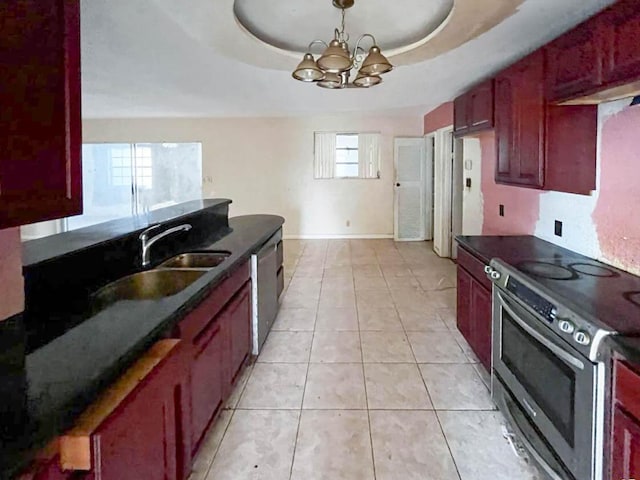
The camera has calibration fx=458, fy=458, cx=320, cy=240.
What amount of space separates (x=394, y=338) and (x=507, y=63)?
2.47 m

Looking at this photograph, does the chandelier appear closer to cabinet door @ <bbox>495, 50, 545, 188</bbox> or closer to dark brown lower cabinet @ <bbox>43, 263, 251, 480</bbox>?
cabinet door @ <bbox>495, 50, 545, 188</bbox>

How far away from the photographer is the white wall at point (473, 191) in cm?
516

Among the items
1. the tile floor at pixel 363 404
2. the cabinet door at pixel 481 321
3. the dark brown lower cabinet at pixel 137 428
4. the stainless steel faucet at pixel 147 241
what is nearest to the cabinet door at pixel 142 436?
the dark brown lower cabinet at pixel 137 428

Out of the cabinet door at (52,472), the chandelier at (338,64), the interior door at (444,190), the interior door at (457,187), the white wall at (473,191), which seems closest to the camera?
the cabinet door at (52,472)

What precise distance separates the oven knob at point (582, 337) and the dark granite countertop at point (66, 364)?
1.45 meters

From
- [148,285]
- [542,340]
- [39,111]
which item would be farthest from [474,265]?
[39,111]

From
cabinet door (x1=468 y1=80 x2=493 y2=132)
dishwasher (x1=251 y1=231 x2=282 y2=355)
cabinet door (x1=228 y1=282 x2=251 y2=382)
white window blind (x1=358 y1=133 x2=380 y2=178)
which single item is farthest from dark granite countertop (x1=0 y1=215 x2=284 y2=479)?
white window blind (x1=358 y1=133 x2=380 y2=178)

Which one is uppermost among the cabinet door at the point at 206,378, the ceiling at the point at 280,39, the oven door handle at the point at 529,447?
the ceiling at the point at 280,39

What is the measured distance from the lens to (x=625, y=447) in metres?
1.44

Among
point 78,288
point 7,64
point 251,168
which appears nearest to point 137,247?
point 78,288

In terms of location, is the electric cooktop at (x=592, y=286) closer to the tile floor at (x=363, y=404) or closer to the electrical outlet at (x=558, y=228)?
the electrical outlet at (x=558, y=228)

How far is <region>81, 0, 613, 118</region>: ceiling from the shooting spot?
2.69 metres

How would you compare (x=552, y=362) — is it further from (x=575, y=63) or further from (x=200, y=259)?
(x=200, y=259)

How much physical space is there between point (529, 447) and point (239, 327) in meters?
1.67
